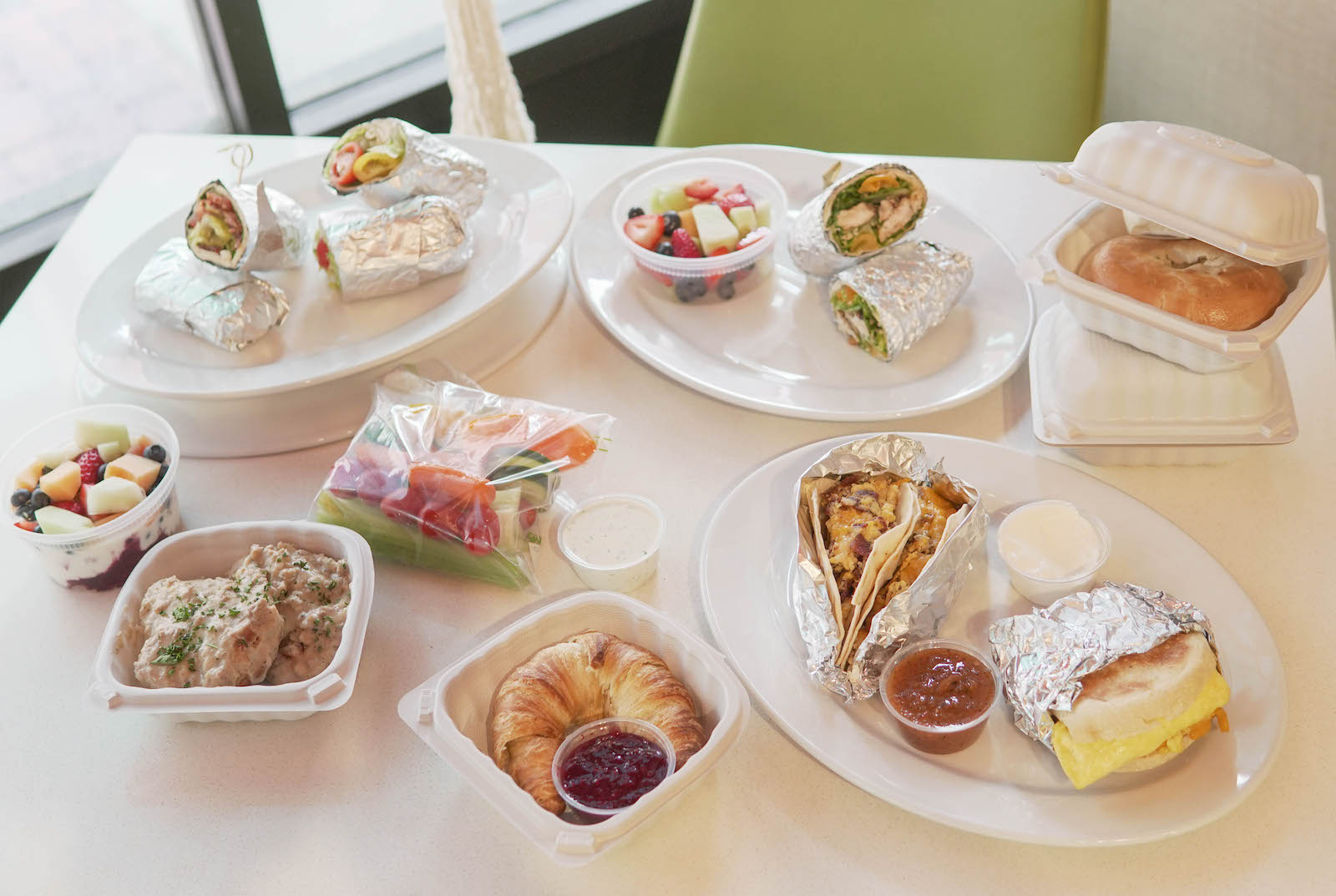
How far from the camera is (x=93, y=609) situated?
128 cm

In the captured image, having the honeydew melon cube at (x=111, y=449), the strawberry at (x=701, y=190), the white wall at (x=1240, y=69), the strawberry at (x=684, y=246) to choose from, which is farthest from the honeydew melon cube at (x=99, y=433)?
the white wall at (x=1240, y=69)

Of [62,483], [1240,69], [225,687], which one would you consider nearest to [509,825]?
[225,687]

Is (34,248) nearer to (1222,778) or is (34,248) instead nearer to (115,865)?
(115,865)

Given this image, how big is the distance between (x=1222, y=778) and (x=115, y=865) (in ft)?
3.54

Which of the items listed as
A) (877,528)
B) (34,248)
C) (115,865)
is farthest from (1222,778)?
(34,248)

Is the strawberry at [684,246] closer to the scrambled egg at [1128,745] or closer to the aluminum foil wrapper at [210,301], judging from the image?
the aluminum foil wrapper at [210,301]

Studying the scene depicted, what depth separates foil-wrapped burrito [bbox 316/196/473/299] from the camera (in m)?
1.55

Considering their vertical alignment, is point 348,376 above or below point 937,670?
above

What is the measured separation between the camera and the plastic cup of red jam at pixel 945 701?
106cm

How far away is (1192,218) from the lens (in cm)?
124

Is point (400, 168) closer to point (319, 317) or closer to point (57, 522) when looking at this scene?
point (319, 317)

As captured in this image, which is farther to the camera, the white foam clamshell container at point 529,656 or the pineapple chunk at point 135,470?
the pineapple chunk at point 135,470

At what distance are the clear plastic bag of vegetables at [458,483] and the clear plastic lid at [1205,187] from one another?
691 millimetres

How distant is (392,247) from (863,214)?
690mm
